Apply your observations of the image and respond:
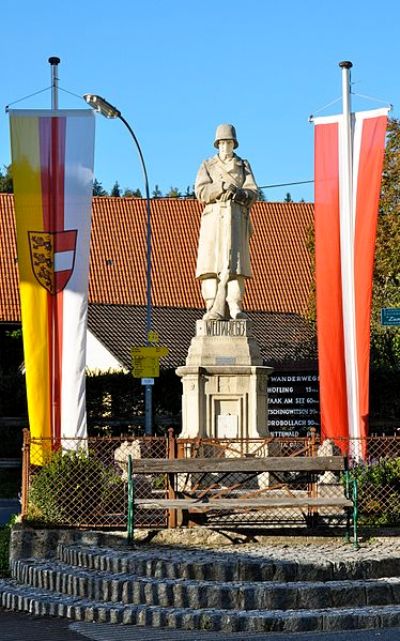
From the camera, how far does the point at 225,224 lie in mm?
17844

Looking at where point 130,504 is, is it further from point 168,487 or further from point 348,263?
point 348,263

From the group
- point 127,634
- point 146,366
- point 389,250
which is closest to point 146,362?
point 146,366

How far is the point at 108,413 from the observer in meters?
29.0

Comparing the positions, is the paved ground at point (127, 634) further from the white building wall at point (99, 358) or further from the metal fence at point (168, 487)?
the white building wall at point (99, 358)

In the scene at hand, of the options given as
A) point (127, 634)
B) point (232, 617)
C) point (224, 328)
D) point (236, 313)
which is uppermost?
point (236, 313)

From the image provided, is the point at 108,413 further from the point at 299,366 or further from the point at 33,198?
the point at 33,198

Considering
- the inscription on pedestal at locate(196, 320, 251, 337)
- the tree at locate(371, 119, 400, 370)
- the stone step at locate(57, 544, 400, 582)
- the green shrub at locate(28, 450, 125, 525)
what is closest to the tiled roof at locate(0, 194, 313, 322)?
the tree at locate(371, 119, 400, 370)

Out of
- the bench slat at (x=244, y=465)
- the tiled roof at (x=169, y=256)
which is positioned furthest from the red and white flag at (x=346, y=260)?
the tiled roof at (x=169, y=256)

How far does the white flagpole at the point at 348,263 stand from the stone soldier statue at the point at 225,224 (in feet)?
4.17

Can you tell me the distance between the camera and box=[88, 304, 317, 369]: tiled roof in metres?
32.7

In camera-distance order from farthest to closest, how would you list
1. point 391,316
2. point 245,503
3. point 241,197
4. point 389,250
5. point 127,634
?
1. point 389,250
2. point 391,316
3. point 241,197
4. point 245,503
5. point 127,634

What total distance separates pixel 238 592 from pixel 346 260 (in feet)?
24.4

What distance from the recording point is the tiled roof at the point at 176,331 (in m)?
32.7

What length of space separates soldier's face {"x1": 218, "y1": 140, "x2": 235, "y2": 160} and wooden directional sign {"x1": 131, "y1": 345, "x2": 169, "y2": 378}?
710 cm
